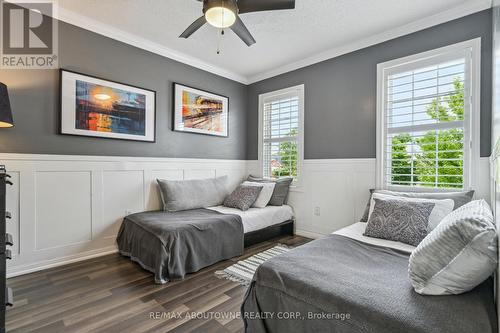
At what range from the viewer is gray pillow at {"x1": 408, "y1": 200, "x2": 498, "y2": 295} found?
100cm

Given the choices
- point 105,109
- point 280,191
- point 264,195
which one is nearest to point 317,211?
point 280,191

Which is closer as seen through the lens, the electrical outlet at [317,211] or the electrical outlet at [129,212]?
the electrical outlet at [129,212]

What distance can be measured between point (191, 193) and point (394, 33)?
3.13m

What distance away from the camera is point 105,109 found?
282 cm

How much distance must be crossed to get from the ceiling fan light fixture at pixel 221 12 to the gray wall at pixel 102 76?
1.58 meters

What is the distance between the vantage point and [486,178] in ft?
7.26

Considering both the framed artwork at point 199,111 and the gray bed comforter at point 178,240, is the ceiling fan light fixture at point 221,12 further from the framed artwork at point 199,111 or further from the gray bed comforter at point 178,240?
the gray bed comforter at point 178,240

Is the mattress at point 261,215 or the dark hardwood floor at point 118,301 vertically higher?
the mattress at point 261,215

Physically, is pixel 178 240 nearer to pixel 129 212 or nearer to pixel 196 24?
pixel 129 212

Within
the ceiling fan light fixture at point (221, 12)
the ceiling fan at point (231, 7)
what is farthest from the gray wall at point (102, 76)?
the ceiling fan light fixture at point (221, 12)

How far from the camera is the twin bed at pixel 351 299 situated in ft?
3.28

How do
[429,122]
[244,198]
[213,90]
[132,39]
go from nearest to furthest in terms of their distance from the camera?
[429,122]
[132,39]
[244,198]
[213,90]

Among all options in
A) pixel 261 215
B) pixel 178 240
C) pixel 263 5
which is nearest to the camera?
pixel 263 5

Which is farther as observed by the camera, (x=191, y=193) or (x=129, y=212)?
(x=191, y=193)
